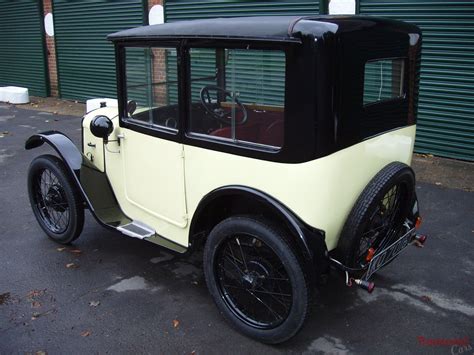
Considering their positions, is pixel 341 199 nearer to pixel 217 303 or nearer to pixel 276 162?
pixel 276 162

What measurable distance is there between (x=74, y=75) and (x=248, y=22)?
428 inches

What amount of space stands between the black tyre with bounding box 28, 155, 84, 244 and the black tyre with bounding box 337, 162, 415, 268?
7.48 feet

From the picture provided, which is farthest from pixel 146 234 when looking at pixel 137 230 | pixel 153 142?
pixel 153 142

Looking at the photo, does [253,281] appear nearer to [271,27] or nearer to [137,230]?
[137,230]

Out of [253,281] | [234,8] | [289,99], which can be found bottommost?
[253,281]

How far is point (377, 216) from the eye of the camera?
330 cm

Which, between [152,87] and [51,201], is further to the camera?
[51,201]

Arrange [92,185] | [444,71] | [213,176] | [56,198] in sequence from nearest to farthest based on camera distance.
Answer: [213,176], [92,185], [56,198], [444,71]

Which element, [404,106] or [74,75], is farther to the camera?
[74,75]

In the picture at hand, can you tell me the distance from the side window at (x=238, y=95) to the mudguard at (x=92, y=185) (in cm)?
120

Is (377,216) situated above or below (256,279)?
above

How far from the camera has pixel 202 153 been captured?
323 centimetres

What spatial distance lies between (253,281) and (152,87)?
1.57 metres

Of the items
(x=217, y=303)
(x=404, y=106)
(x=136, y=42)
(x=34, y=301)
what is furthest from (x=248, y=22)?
(x=34, y=301)
